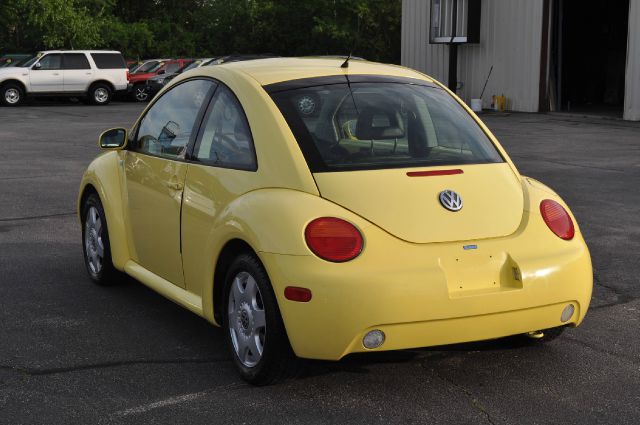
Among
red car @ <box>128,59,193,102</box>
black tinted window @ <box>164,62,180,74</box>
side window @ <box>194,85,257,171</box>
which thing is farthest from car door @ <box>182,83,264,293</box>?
black tinted window @ <box>164,62,180,74</box>

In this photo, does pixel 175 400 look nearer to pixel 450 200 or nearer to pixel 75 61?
pixel 450 200

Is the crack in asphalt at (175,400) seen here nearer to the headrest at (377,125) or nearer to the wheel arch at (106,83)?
the headrest at (377,125)

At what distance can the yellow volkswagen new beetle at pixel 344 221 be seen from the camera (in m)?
4.34

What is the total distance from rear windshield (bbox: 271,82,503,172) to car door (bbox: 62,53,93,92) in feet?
100

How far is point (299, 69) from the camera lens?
17.6 ft

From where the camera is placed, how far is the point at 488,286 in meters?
4.49

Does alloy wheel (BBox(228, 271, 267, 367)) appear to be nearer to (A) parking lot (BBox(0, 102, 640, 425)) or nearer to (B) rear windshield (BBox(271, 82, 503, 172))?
(A) parking lot (BBox(0, 102, 640, 425))

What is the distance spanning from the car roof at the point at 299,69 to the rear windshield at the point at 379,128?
13cm

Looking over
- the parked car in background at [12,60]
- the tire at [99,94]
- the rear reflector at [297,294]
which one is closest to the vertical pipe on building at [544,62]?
the tire at [99,94]

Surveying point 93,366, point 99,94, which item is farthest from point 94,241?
point 99,94

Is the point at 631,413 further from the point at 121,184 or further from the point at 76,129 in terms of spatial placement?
the point at 76,129

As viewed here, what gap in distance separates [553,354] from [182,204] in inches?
83.8

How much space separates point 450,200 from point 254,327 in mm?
1104

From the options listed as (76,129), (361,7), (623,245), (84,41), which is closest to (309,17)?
(361,7)
